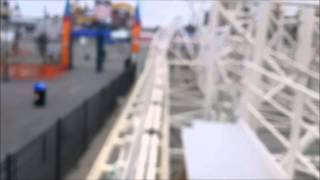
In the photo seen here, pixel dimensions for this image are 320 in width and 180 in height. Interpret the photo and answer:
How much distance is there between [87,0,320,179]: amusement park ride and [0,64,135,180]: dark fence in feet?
2.51

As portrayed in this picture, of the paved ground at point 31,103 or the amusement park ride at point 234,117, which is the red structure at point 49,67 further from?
the amusement park ride at point 234,117

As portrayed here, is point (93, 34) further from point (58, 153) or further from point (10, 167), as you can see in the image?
point (10, 167)

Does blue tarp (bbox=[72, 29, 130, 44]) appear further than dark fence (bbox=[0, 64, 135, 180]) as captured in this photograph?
Yes

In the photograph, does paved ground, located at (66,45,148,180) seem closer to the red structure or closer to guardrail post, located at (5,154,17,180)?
guardrail post, located at (5,154,17,180)

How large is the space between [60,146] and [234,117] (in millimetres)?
1668

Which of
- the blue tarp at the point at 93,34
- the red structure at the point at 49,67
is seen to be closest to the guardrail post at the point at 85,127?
the red structure at the point at 49,67

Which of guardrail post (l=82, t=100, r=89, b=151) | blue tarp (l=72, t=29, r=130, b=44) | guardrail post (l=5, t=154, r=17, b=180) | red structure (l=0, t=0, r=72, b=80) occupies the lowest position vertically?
red structure (l=0, t=0, r=72, b=80)

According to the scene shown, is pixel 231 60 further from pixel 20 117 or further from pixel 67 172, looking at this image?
pixel 20 117

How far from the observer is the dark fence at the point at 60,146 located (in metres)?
3.58

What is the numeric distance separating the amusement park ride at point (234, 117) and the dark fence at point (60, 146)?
2.51 ft

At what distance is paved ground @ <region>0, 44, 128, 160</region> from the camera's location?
21.3 feet

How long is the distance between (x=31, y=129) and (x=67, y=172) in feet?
6.78

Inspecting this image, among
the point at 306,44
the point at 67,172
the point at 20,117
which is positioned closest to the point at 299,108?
→ the point at 306,44

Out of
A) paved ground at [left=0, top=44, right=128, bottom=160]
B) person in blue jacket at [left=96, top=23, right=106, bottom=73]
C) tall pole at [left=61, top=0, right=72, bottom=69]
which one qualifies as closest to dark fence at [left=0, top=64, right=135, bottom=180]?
paved ground at [left=0, top=44, right=128, bottom=160]
